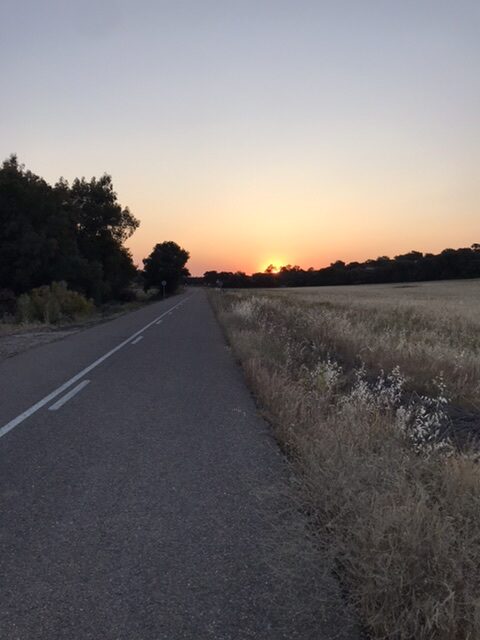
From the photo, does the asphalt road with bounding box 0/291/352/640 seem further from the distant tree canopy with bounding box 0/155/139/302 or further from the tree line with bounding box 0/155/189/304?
the distant tree canopy with bounding box 0/155/139/302

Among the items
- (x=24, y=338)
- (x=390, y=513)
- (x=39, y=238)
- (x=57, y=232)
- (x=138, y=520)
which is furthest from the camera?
(x=57, y=232)

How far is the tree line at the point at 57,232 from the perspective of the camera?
3950 centimetres

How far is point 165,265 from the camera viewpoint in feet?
372

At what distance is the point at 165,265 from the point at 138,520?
11089 centimetres

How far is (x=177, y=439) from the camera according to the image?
630 cm

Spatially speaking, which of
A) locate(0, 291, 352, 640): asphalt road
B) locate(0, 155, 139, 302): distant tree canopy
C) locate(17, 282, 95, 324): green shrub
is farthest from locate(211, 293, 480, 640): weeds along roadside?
locate(0, 155, 139, 302): distant tree canopy

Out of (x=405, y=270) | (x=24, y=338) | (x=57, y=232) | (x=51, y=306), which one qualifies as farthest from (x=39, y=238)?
(x=405, y=270)

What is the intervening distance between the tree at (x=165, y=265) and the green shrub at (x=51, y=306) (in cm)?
8164

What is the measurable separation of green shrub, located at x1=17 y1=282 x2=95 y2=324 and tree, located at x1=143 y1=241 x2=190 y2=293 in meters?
81.6

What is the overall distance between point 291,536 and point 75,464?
257 centimetres

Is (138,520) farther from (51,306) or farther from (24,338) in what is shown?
(51,306)

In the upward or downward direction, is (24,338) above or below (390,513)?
below

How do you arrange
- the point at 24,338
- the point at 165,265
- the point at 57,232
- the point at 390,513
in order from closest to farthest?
the point at 390,513
the point at 24,338
the point at 57,232
the point at 165,265

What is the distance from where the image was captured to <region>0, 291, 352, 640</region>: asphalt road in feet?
9.43
